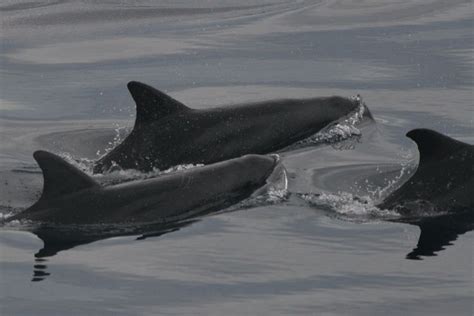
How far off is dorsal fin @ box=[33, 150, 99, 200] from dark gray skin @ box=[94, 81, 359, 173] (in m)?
2.66

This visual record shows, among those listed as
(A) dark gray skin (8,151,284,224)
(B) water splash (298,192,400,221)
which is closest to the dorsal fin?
(A) dark gray skin (8,151,284,224)

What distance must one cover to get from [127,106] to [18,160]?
347 centimetres

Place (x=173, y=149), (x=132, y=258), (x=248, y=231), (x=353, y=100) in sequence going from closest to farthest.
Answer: (x=132, y=258) < (x=248, y=231) < (x=173, y=149) < (x=353, y=100)

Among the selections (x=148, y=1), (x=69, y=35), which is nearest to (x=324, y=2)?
(x=148, y=1)

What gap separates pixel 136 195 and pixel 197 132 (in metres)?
2.99

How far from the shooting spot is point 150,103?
55.4 feet

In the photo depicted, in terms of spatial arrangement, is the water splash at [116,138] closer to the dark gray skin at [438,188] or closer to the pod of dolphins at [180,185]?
the pod of dolphins at [180,185]

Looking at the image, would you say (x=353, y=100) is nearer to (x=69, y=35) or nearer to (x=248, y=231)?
(x=248, y=231)

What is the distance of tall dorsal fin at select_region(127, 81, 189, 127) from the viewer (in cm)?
1673

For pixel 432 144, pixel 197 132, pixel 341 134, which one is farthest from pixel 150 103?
pixel 432 144

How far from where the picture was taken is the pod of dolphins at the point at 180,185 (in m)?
14.0

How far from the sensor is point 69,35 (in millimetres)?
26188

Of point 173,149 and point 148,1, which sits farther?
point 148,1

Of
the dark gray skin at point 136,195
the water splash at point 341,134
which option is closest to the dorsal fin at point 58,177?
the dark gray skin at point 136,195
